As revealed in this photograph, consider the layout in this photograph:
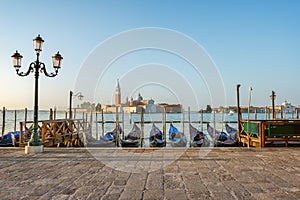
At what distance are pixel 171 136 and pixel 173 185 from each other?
1194 cm

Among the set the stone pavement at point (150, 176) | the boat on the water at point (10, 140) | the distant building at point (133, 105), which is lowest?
the boat on the water at point (10, 140)

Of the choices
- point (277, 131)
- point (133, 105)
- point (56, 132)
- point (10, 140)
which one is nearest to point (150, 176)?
point (277, 131)

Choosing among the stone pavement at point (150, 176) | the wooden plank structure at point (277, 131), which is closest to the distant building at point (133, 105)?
the wooden plank structure at point (277, 131)

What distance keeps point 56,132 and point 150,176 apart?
655 cm

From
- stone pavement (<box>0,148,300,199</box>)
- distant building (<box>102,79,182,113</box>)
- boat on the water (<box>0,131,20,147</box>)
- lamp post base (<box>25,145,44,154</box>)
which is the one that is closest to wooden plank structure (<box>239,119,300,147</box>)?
stone pavement (<box>0,148,300,199</box>)

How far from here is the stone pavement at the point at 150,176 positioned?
3.19 m

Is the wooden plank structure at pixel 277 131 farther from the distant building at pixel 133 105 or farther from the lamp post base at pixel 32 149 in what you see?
the distant building at pixel 133 105

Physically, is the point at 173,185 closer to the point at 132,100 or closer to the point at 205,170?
the point at 205,170

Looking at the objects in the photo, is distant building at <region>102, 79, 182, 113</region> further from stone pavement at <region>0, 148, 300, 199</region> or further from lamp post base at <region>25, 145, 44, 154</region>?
stone pavement at <region>0, 148, 300, 199</region>

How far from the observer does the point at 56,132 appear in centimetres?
979

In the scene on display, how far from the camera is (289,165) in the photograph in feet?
16.3

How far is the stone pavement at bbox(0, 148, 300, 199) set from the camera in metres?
3.19

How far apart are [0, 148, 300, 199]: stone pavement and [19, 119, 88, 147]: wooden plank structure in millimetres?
2151

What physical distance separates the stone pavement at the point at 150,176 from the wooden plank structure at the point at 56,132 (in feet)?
7.06
